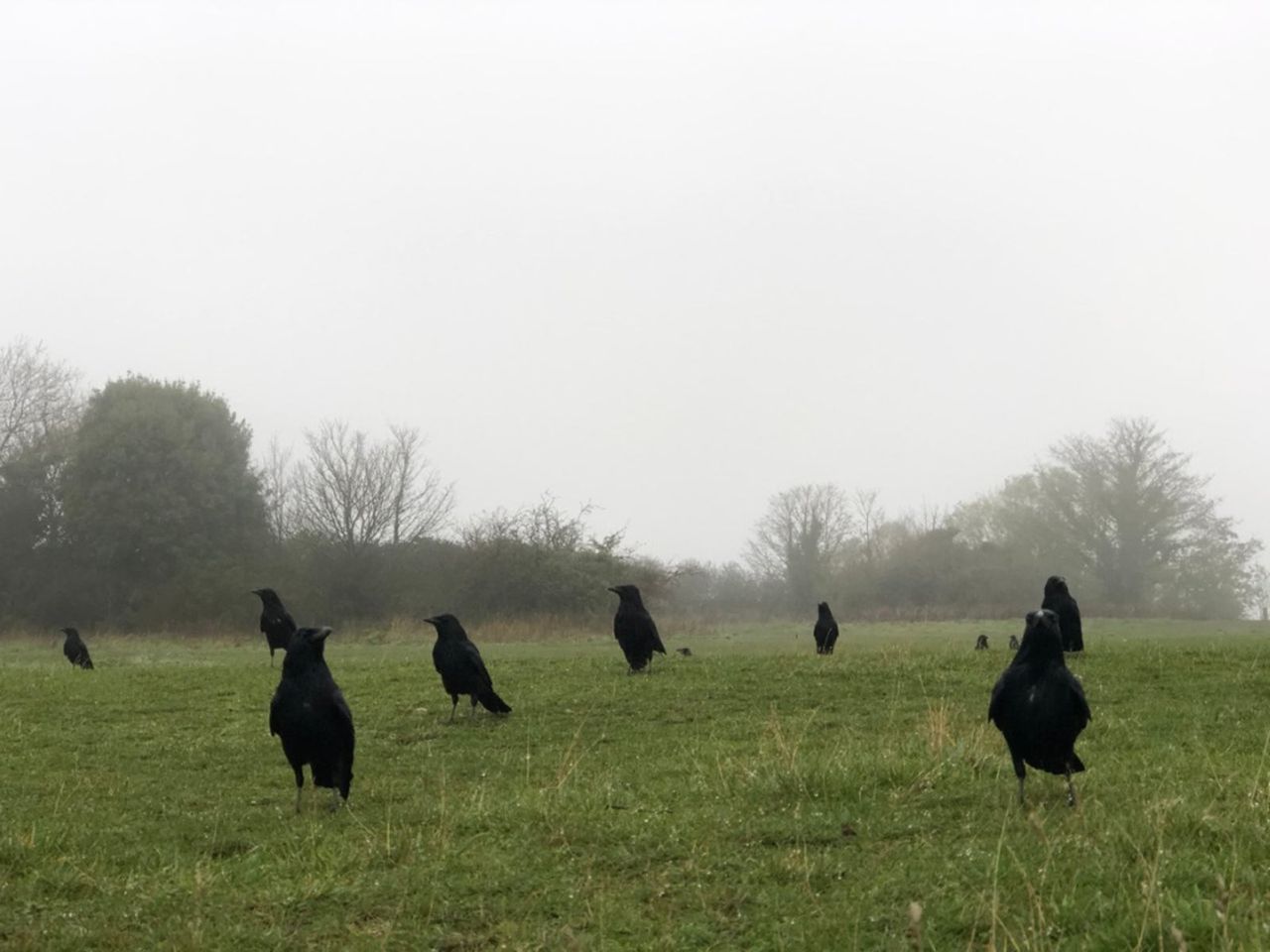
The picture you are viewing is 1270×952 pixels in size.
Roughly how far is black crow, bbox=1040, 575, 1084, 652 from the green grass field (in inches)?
114

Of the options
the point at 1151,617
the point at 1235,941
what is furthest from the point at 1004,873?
the point at 1151,617

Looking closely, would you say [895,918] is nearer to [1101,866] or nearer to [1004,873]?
[1004,873]

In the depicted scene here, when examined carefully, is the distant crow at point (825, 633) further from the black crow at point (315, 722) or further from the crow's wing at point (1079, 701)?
the crow's wing at point (1079, 701)

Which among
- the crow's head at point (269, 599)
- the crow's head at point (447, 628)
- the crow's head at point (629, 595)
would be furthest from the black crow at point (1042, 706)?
the crow's head at point (269, 599)

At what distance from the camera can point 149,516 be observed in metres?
65.4

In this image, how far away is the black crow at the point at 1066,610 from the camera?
2139 centimetres

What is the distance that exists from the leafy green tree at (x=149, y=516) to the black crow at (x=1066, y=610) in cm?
5087

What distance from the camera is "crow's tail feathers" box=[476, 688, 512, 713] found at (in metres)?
16.9

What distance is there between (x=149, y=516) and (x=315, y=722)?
197 feet

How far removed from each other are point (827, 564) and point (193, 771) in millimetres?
73372

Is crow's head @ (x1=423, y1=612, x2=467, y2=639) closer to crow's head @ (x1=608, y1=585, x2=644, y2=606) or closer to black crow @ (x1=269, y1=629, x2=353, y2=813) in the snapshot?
black crow @ (x1=269, y1=629, x2=353, y2=813)

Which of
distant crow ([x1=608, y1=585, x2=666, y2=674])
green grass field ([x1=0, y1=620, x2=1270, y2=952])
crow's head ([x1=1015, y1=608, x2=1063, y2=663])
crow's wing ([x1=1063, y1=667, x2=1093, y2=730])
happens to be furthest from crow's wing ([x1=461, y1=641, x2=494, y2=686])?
crow's wing ([x1=1063, y1=667, x2=1093, y2=730])

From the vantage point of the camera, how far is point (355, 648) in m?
38.6

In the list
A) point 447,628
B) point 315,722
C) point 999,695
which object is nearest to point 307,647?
point 315,722
